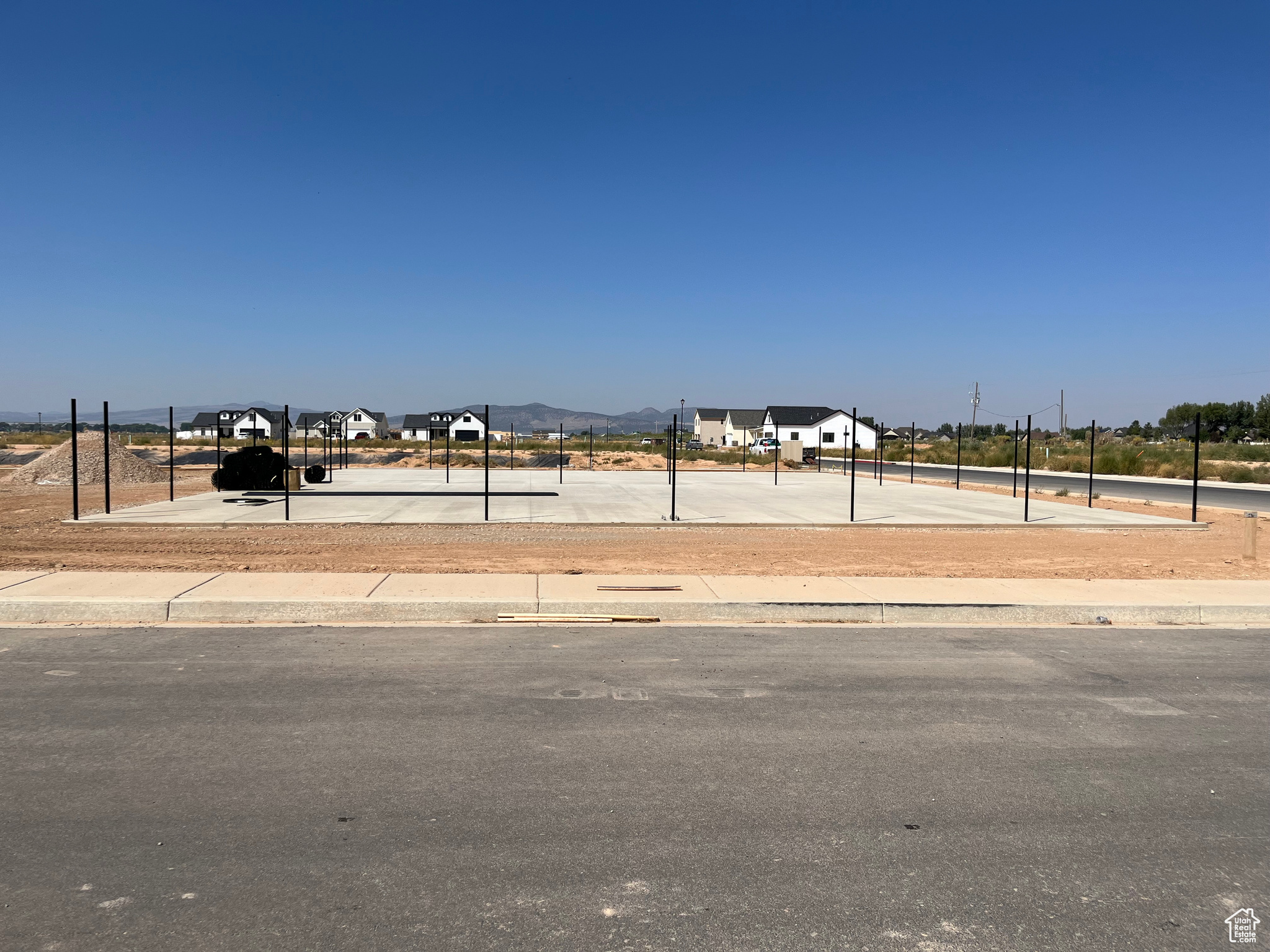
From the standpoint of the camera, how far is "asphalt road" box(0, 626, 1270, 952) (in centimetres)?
350

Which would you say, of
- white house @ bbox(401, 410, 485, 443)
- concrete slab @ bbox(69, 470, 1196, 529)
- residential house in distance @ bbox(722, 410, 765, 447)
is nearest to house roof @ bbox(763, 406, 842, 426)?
residential house in distance @ bbox(722, 410, 765, 447)

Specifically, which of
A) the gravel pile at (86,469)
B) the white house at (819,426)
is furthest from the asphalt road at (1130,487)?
the white house at (819,426)

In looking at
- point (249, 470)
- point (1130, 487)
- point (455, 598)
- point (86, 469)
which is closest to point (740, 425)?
point (1130, 487)

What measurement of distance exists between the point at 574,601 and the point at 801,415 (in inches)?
4190

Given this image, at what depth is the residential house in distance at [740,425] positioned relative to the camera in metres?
134

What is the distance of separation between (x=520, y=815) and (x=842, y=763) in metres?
1.97

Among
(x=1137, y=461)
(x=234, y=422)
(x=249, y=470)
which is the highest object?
(x=234, y=422)

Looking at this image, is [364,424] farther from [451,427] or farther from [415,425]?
[451,427]

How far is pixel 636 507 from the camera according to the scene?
23.6m

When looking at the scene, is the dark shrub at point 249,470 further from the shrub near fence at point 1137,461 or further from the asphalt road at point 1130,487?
the shrub near fence at point 1137,461

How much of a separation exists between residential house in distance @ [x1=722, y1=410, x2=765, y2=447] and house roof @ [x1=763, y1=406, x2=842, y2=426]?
16417 millimetres

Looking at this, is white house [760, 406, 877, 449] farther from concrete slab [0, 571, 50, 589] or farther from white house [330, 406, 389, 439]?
concrete slab [0, 571, 50, 589]

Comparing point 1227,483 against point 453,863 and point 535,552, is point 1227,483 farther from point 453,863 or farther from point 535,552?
point 453,863

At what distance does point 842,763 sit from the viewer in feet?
16.9
